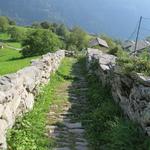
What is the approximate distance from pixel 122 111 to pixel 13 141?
3676mm

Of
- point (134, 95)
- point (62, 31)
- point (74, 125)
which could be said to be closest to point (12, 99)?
point (74, 125)

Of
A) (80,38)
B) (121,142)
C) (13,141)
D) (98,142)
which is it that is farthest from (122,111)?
(80,38)

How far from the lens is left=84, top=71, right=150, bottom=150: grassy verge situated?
8095 millimetres

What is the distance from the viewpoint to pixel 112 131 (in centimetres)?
875

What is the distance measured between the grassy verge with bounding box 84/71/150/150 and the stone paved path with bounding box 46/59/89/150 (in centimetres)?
26

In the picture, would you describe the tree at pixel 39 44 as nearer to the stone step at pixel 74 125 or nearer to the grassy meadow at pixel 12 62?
the grassy meadow at pixel 12 62

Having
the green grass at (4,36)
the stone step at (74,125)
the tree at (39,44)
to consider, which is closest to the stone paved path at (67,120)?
the stone step at (74,125)

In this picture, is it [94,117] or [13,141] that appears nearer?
[13,141]

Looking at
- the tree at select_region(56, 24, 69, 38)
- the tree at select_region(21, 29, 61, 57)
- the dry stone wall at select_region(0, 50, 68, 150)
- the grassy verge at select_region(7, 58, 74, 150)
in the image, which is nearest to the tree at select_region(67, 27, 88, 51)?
the tree at select_region(56, 24, 69, 38)

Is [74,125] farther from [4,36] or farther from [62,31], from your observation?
[4,36]

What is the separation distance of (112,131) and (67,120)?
8.83ft

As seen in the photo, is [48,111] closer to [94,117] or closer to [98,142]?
[94,117]

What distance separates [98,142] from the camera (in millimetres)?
9273

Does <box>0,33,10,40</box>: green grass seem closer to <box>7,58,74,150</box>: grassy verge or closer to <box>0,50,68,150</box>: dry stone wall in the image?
<box>7,58,74,150</box>: grassy verge
